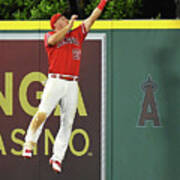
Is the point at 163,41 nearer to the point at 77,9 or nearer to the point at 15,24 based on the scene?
the point at 15,24

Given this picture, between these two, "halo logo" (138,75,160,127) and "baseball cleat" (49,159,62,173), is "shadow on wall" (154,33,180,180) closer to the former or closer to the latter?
"halo logo" (138,75,160,127)

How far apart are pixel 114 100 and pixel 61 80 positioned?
831 millimetres

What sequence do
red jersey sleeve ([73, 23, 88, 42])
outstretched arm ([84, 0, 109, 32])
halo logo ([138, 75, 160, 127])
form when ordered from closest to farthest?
outstretched arm ([84, 0, 109, 32]) → red jersey sleeve ([73, 23, 88, 42]) → halo logo ([138, 75, 160, 127])

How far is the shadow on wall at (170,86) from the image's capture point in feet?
22.7

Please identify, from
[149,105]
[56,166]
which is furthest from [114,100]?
[56,166]

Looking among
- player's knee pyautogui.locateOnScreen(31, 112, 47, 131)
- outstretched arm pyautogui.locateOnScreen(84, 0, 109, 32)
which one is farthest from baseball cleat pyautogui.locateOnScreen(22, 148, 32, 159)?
outstretched arm pyautogui.locateOnScreen(84, 0, 109, 32)

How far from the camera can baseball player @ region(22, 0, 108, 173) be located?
675 centimetres

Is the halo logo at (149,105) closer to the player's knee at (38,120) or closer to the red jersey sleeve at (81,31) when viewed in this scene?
the red jersey sleeve at (81,31)

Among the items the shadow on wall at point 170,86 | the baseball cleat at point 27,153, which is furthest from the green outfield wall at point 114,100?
the baseball cleat at point 27,153

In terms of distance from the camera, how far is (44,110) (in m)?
6.91

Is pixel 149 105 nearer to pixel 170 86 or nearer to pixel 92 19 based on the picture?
pixel 170 86

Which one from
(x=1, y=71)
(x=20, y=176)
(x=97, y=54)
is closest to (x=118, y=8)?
(x=97, y=54)

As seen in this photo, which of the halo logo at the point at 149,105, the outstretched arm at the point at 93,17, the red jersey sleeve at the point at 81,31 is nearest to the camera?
the outstretched arm at the point at 93,17

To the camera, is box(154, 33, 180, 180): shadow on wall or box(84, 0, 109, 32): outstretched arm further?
box(154, 33, 180, 180): shadow on wall
